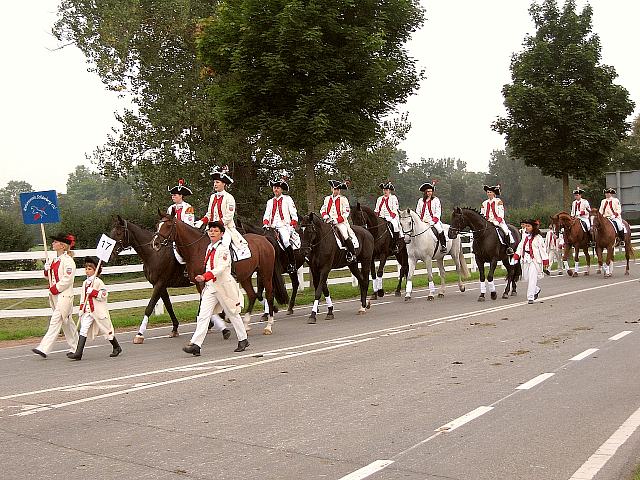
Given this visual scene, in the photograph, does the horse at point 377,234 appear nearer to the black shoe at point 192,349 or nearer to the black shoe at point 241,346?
the black shoe at point 241,346

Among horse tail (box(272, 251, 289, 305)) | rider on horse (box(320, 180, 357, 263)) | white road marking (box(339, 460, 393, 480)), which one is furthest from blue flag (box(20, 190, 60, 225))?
white road marking (box(339, 460, 393, 480))

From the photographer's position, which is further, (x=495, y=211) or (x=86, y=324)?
(x=495, y=211)

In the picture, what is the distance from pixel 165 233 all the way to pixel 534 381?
22.8 ft

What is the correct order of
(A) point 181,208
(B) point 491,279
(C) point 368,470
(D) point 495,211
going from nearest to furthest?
1. (C) point 368,470
2. (A) point 181,208
3. (B) point 491,279
4. (D) point 495,211

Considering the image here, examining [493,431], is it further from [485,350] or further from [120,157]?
[120,157]

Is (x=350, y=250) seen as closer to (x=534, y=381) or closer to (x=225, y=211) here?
(x=225, y=211)

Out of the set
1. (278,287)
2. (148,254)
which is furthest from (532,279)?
(148,254)

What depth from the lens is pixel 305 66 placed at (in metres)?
21.5

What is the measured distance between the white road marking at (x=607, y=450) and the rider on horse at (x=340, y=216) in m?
10.6

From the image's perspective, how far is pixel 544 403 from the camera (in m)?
8.23

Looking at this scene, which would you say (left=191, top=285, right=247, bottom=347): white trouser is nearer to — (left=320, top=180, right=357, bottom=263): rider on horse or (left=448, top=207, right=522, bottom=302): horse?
(left=320, top=180, right=357, bottom=263): rider on horse

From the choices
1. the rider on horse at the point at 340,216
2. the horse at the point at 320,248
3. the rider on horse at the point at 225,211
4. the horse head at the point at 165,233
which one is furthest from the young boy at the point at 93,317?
the rider on horse at the point at 340,216

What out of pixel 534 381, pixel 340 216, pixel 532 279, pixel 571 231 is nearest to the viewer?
pixel 534 381

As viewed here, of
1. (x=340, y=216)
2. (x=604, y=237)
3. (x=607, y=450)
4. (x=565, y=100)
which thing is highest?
(x=565, y=100)
